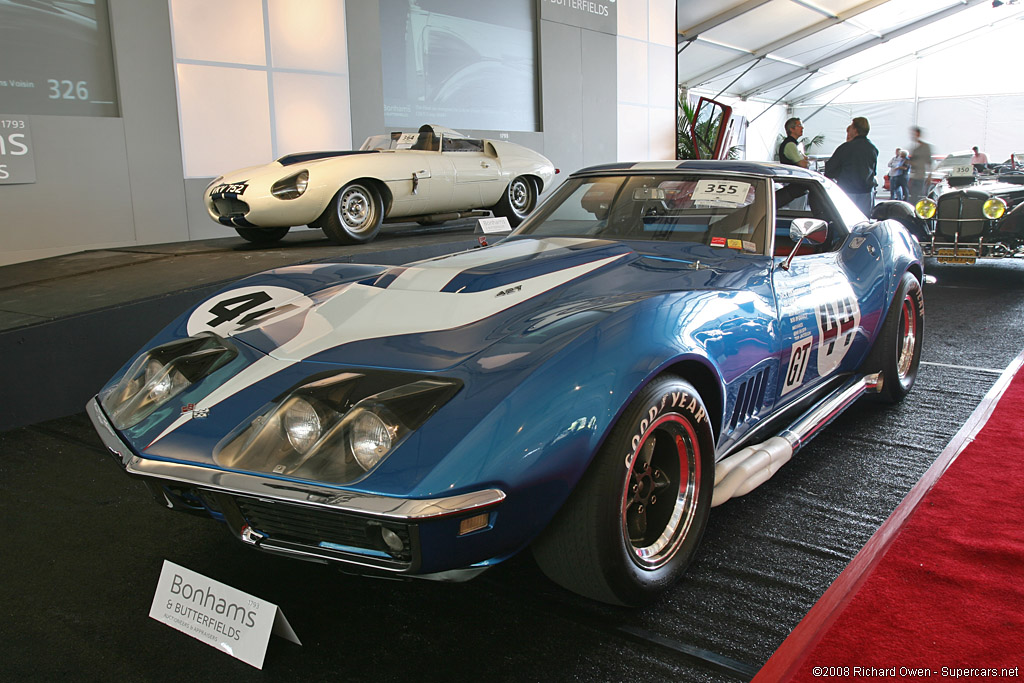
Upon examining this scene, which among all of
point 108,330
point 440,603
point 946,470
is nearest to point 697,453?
point 440,603

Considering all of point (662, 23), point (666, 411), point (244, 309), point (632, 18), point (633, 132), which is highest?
point (662, 23)

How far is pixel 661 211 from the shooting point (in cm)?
268

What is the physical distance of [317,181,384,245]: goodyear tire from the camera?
17.7 feet

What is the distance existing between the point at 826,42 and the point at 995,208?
1392 centimetres

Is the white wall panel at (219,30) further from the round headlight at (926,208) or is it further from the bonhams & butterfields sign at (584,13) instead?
the round headlight at (926,208)

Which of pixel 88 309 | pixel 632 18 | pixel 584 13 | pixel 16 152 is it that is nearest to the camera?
pixel 88 309

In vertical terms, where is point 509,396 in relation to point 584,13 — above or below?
below

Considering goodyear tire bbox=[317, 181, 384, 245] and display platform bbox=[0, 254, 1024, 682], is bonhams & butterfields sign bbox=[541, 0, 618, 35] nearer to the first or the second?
goodyear tire bbox=[317, 181, 384, 245]

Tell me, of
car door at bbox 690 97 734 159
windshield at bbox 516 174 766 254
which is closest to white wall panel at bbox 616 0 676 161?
car door at bbox 690 97 734 159

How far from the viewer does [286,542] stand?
58.5 inches

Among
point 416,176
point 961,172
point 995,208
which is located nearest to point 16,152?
point 416,176

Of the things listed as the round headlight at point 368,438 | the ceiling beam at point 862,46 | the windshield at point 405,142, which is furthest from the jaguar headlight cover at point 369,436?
the ceiling beam at point 862,46

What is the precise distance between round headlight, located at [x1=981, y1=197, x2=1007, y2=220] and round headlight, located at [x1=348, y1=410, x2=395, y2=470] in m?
7.43

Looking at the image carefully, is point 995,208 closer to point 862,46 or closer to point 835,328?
point 835,328
